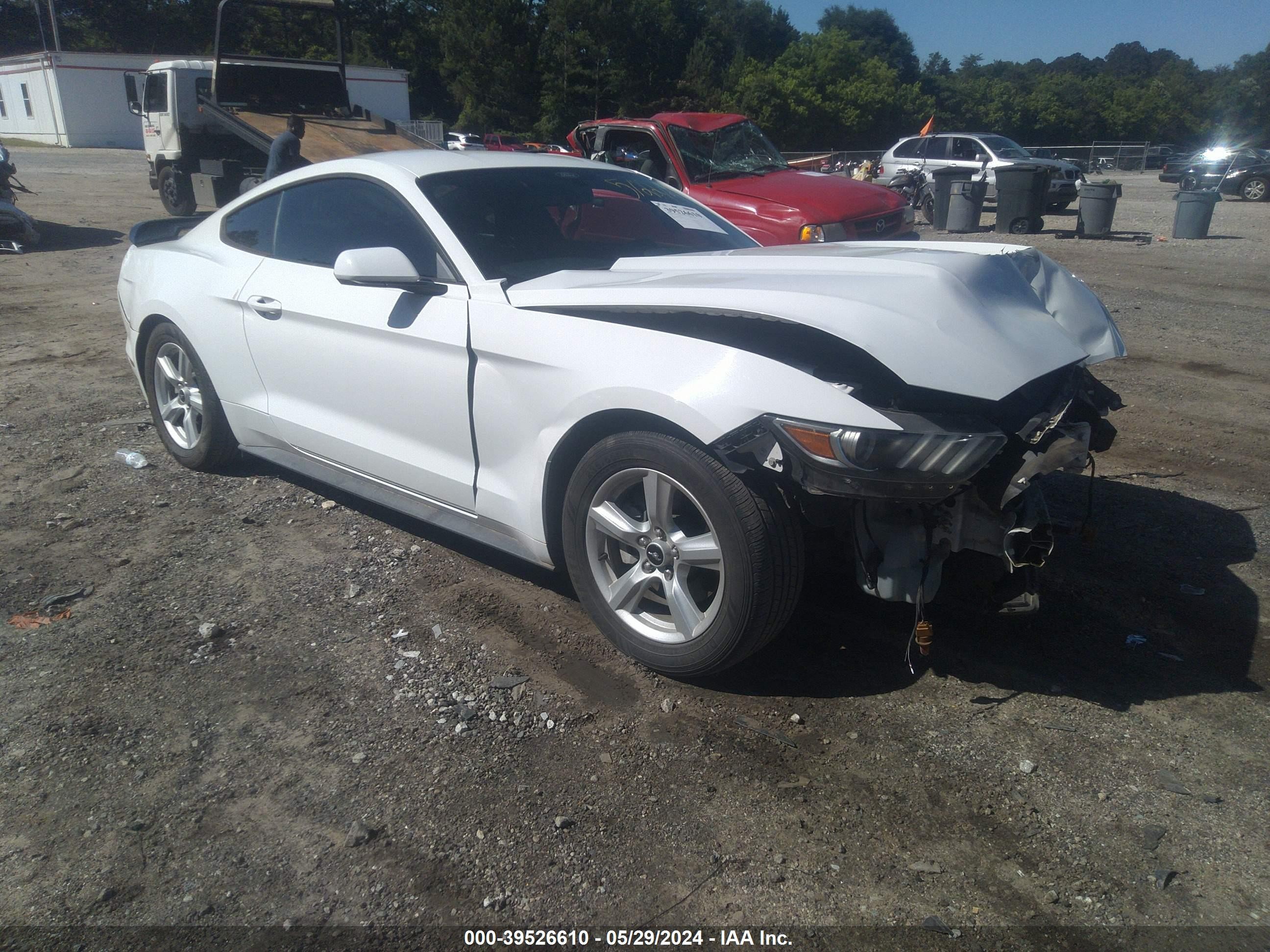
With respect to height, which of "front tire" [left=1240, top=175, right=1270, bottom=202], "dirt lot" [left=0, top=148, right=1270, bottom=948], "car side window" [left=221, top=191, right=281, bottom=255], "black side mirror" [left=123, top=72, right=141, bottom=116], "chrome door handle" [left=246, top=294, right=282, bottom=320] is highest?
"black side mirror" [left=123, top=72, right=141, bottom=116]

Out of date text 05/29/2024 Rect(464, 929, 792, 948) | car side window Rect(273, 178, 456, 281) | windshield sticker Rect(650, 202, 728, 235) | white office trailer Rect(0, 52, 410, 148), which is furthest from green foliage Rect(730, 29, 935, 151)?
date text 05/29/2024 Rect(464, 929, 792, 948)

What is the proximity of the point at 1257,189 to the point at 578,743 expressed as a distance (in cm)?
3024

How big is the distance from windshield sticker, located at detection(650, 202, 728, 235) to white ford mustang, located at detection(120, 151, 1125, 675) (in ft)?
0.16

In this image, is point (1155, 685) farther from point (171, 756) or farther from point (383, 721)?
point (171, 756)

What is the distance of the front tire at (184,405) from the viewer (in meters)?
4.62

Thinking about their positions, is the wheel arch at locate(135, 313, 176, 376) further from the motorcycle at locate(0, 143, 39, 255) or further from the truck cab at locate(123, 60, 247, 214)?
the truck cab at locate(123, 60, 247, 214)

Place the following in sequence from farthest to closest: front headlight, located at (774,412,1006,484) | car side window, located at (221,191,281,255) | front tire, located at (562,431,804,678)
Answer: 1. car side window, located at (221,191,281,255)
2. front tire, located at (562,431,804,678)
3. front headlight, located at (774,412,1006,484)

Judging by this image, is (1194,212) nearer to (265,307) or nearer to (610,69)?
(265,307)

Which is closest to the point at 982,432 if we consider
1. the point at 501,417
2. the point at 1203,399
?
the point at 501,417

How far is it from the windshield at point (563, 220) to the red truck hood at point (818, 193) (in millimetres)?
4146

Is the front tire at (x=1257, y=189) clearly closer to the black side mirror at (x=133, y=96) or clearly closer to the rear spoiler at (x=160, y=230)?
the black side mirror at (x=133, y=96)

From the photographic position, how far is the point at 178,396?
192 inches

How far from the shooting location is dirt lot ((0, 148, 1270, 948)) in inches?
89.2

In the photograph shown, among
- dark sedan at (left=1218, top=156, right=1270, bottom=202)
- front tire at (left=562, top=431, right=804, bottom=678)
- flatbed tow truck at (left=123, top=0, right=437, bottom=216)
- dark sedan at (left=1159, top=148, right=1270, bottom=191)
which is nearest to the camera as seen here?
front tire at (left=562, top=431, right=804, bottom=678)
